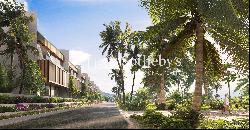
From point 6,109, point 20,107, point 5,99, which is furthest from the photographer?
point 5,99

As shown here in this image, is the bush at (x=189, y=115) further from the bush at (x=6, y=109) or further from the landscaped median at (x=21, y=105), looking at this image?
the bush at (x=6, y=109)

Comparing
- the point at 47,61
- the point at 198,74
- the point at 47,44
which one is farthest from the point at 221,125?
the point at 47,44

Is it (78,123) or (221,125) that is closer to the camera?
(78,123)

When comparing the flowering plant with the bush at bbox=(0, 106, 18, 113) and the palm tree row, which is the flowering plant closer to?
the bush at bbox=(0, 106, 18, 113)

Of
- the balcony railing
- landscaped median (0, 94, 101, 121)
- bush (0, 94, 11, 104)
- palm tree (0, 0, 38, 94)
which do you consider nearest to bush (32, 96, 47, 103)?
landscaped median (0, 94, 101, 121)

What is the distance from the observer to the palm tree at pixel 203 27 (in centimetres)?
1672

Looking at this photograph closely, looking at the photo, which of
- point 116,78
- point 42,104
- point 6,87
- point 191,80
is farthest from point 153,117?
point 191,80

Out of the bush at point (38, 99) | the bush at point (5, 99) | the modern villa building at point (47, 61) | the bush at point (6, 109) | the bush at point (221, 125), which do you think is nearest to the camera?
the bush at point (221, 125)

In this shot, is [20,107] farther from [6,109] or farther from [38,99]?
[38,99]

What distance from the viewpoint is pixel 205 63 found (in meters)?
22.1

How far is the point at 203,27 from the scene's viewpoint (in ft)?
68.7

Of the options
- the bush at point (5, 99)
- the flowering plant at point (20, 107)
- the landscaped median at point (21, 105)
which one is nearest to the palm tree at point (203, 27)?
the landscaped median at point (21, 105)

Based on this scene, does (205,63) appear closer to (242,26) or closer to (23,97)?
(242,26)

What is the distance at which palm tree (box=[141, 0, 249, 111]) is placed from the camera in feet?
54.9
